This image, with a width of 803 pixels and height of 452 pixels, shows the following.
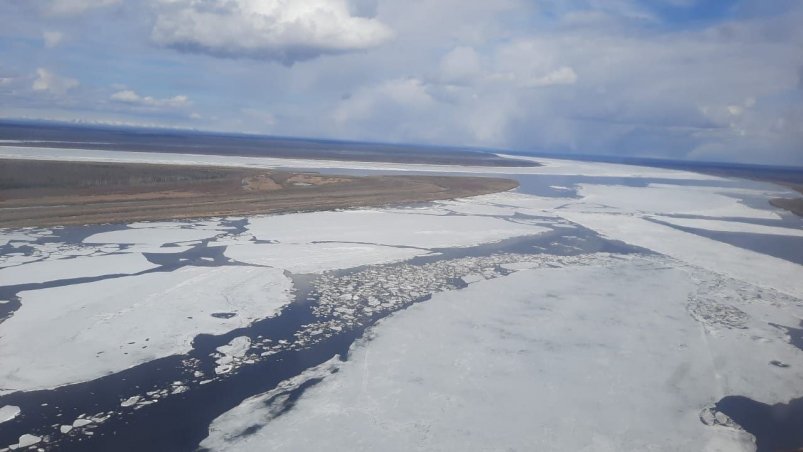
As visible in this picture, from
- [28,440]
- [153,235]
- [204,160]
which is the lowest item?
[28,440]

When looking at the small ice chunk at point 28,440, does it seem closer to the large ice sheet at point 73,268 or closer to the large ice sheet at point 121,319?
the large ice sheet at point 121,319

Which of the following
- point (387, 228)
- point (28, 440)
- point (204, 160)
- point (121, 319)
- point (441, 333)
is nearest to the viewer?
point (28, 440)

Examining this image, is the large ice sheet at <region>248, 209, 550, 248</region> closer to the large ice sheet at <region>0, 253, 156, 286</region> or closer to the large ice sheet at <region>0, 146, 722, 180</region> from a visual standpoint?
the large ice sheet at <region>0, 253, 156, 286</region>

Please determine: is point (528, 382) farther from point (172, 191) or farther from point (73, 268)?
point (172, 191)

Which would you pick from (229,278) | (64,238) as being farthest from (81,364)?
(64,238)

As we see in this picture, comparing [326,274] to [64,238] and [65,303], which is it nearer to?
[65,303]

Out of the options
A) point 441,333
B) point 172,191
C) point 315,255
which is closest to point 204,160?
point 172,191
